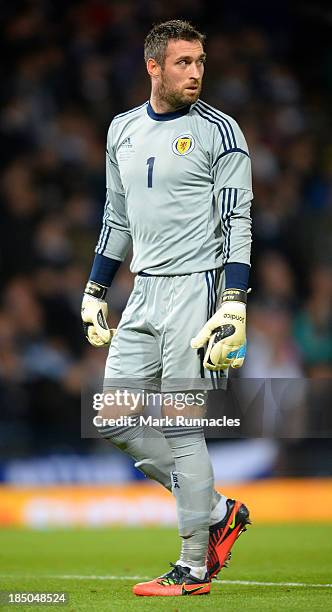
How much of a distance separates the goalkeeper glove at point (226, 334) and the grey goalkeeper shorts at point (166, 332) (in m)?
0.10

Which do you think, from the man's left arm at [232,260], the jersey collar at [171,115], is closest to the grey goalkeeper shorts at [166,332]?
Result: the man's left arm at [232,260]

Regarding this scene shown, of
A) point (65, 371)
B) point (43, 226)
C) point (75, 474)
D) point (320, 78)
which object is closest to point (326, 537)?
point (75, 474)

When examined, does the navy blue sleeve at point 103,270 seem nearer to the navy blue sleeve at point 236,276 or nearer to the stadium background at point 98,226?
the navy blue sleeve at point 236,276

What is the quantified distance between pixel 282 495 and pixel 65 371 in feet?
7.72

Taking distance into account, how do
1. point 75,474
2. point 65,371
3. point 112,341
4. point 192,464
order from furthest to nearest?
point 65,371, point 75,474, point 112,341, point 192,464

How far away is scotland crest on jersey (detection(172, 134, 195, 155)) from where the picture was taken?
5281 millimetres

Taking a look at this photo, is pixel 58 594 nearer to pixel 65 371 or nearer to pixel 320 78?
pixel 65 371

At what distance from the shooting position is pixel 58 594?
517 cm

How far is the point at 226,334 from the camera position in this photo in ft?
16.6

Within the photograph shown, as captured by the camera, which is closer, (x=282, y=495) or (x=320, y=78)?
(x=282, y=495)

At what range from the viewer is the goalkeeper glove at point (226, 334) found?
506 cm

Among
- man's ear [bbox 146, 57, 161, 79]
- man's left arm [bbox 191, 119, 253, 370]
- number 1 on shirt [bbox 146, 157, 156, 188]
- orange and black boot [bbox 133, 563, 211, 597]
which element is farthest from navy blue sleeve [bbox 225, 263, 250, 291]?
orange and black boot [bbox 133, 563, 211, 597]

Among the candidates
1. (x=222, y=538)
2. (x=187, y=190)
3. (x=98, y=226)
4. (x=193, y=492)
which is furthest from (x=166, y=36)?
(x=98, y=226)

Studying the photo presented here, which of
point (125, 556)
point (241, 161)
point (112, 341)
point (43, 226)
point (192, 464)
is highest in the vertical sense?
point (43, 226)
